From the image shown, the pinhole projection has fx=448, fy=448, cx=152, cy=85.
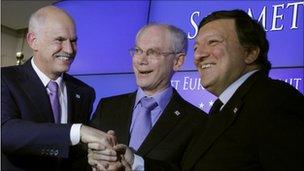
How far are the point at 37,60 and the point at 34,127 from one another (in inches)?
9.5

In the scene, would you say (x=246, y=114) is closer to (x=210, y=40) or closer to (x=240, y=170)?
(x=240, y=170)

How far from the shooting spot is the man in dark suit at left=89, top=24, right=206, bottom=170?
1.26 m

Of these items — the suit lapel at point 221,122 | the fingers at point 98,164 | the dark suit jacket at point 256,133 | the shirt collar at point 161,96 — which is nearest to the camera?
the dark suit jacket at point 256,133

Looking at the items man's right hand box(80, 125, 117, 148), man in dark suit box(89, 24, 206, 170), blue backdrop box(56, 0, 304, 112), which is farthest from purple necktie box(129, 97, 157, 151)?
blue backdrop box(56, 0, 304, 112)

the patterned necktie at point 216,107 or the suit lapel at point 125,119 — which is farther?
the suit lapel at point 125,119

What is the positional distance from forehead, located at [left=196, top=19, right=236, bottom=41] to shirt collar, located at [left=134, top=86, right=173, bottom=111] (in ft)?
0.75

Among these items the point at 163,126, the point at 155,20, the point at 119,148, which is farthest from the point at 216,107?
the point at 155,20

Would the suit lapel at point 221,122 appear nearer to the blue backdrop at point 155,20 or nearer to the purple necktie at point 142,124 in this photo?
the purple necktie at point 142,124

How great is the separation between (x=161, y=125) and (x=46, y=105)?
1.09 feet

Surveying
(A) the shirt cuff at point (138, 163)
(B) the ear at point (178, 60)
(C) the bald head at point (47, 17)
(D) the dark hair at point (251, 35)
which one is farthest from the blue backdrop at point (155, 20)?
(C) the bald head at point (47, 17)

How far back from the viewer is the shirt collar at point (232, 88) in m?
1.13

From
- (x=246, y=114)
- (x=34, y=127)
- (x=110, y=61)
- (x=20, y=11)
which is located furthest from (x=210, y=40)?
(x=20, y=11)

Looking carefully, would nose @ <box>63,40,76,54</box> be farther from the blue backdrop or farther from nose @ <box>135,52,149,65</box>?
the blue backdrop

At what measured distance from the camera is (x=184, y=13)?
209 centimetres
